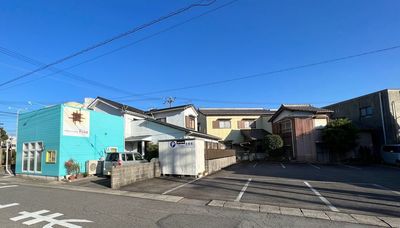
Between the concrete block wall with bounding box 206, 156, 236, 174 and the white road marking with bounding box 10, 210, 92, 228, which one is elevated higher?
the concrete block wall with bounding box 206, 156, 236, 174

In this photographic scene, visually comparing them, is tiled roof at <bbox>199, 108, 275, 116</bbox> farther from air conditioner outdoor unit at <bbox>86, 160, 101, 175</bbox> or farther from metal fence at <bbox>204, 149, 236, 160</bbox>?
air conditioner outdoor unit at <bbox>86, 160, 101, 175</bbox>

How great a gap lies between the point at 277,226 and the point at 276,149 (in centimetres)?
2523

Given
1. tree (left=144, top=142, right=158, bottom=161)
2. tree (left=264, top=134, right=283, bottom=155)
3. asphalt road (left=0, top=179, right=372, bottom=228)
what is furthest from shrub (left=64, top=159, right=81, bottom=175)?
tree (left=264, top=134, right=283, bottom=155)

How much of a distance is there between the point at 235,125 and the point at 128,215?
3225cm

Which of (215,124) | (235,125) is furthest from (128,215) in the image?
(235,125)

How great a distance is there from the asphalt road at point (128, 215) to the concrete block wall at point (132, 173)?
282cm

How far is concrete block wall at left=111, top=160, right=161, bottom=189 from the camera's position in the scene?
11.7m

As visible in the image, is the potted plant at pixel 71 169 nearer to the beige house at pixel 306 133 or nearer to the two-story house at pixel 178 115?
the two-story house at pixel 178 115

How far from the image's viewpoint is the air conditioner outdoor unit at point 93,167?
16984 millimetres

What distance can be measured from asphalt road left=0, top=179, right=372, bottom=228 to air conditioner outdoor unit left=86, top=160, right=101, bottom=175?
26.4 feet

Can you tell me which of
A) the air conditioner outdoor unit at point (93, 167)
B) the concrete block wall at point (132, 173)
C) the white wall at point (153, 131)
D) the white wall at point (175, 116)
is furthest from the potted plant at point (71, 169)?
the white wall at point (175, 116)

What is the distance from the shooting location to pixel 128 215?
6832 millimetres

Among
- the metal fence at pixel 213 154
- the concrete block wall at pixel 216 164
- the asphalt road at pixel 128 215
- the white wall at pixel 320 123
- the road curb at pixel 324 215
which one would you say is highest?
the white wall at pixel 320 123

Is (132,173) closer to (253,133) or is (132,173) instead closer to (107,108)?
(107,108)
